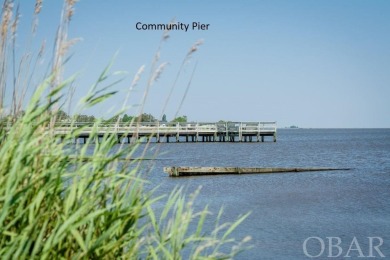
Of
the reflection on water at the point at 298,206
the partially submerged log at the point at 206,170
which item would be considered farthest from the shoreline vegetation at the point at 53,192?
the partially submerged log at the point at 206,170

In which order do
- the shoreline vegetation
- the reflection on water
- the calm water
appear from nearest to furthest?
1. the shoreline vegetation
2. the calm water
3. the reflection on water

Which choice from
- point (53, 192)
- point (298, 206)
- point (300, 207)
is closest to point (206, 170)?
point (298, 206)

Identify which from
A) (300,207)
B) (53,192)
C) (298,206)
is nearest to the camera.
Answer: (53,192)

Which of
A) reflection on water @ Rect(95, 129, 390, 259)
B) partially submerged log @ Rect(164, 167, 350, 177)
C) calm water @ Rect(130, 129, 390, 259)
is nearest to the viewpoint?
calm water @ Rect(130, 129, 390, 259)

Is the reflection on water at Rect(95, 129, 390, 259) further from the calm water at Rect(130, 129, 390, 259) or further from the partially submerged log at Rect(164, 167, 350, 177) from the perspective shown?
the partially submerged log at Rect(164, 167, 350, 177)

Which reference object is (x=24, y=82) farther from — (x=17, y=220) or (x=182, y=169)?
(x=182, y=169)

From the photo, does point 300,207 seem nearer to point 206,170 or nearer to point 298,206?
point 298,206

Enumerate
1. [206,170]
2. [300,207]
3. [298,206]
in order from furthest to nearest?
[206,170]
[298,206]
[300,207]

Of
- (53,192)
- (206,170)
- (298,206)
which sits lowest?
(298,206)

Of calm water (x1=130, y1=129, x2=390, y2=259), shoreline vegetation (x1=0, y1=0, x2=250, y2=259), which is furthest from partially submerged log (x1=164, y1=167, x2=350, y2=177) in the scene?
shoreline vegetation (x1=0, y1=0, x2=250, y2=259)

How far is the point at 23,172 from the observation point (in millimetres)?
2273

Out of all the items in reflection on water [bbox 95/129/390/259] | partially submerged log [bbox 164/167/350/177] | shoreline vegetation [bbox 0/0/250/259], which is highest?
shoreline vegetation [bbox 0/0/250/259]

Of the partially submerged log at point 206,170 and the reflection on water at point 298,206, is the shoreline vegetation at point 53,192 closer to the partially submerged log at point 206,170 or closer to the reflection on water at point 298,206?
the reflection on water at point 298,206

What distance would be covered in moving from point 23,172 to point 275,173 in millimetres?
27217
